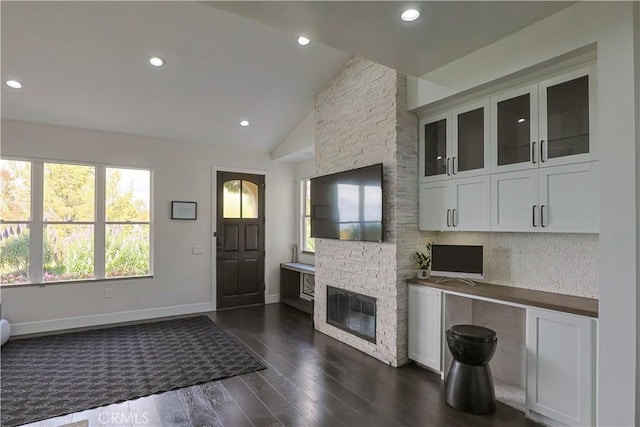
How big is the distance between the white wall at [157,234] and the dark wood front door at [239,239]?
0.15 m

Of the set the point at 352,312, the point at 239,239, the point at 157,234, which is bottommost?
the point at 352,312

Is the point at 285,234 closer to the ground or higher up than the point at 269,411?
higher up

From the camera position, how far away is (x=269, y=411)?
272 centimetres

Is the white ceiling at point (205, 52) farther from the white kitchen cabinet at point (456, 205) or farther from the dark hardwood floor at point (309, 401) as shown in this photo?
the dark hardwood floor at point (309, 401)

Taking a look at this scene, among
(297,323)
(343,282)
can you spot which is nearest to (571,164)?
(343,282)

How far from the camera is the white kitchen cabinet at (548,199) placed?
245 centimetres

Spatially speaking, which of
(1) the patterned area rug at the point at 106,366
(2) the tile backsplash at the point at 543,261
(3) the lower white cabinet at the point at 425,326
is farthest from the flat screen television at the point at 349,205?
(1) the patterned area rug at the point at 106,366

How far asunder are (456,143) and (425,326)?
1.82 meters

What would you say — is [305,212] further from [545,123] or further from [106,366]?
[545,123]

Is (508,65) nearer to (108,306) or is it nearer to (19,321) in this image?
(108,306)

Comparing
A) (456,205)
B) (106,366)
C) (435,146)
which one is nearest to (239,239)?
(106,366)

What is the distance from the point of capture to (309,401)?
2875 mm

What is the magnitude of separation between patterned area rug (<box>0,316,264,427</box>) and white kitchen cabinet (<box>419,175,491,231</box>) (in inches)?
92.4

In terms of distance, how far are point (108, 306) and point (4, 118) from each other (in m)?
2.87
